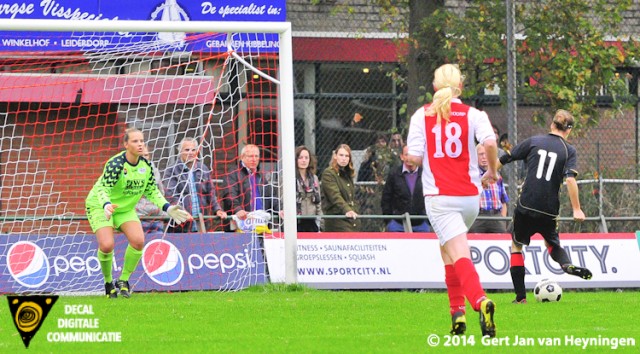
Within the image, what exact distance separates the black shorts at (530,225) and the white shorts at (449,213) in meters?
3.67

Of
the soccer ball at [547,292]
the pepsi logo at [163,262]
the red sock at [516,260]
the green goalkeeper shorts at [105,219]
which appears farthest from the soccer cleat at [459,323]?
the pepsi logo at [163,262]

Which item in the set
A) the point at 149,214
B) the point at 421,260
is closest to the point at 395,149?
the point at 421,260

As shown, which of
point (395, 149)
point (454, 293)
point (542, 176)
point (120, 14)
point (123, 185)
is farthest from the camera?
point (120, 14)

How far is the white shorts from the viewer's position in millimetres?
9773

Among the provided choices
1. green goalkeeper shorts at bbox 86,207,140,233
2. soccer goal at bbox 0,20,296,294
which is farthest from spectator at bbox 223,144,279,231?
green goalkeeper shorts at bbox 86,207,140,233

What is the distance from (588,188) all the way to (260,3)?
5.86 meters

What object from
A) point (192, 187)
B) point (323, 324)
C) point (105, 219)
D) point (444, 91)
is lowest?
point (323, 324)

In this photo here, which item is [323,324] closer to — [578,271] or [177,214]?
[578,271]

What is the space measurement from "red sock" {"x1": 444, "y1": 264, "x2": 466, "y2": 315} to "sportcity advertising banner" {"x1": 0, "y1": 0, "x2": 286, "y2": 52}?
31.6 ft

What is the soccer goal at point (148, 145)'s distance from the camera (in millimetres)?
16172

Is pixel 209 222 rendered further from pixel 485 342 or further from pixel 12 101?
pixel 485 342

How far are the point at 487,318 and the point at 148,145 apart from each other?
9.55m

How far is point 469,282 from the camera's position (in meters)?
9.46

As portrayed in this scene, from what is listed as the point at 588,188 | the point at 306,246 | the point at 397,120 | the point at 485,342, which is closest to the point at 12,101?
the point at 306,246
